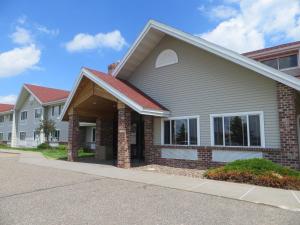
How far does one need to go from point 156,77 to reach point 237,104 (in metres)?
5.14

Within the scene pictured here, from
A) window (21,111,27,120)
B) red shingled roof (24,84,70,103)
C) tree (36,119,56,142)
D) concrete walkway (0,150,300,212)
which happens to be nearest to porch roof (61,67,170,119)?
concrete walkway (0,150,300,212)

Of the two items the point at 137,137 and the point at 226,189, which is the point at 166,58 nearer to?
the point at 137,137

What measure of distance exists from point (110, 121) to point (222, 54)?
34.8 ft

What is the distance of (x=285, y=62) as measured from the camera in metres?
16.6

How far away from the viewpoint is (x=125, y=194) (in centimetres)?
798

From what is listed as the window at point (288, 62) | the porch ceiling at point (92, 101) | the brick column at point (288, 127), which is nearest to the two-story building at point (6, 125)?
the porch ceiling at point (92, 101)

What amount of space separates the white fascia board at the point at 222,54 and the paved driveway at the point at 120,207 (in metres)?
5.63

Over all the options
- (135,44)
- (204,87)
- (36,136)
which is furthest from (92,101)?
(36,136)

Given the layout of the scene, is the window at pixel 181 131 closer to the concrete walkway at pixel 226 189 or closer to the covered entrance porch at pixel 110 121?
the covered entrance porch at pixel 110 121

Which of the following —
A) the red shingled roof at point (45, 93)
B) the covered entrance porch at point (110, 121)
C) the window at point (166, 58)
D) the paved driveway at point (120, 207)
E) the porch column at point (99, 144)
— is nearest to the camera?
the paved driveway at point (120, 207)

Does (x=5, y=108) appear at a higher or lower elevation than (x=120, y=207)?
higher

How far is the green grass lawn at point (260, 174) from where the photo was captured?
8.80m

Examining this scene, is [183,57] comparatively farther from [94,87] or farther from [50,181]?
[50,181]

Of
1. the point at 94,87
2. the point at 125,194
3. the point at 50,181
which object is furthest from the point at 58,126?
the point at 125,194
